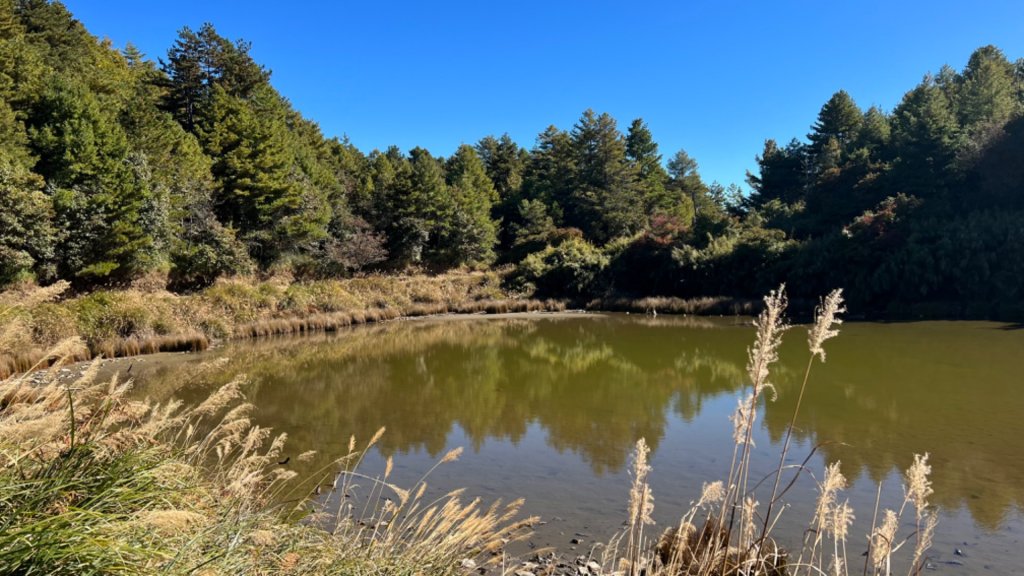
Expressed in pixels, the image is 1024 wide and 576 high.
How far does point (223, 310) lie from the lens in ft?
63.0

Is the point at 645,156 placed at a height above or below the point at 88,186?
above

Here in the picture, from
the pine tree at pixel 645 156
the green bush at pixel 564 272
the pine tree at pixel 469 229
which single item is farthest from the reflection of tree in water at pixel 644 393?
the pine tree at pixel 645 156

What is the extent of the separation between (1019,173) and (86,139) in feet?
114

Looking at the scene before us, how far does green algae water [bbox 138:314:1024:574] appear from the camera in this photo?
534 centimetres

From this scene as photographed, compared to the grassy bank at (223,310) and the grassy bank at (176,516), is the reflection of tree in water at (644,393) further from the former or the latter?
the grassy bank at (176,516)

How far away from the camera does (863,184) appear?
101ft

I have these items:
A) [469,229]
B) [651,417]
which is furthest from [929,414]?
[469,229]

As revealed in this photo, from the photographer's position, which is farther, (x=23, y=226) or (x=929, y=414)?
(x=23, y=226)

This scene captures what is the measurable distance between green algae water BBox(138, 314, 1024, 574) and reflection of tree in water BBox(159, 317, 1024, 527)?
1.6 inches

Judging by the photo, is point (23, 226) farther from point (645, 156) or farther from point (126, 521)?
point (645, 156)

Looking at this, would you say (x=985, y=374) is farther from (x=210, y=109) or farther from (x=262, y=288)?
(x=210, y=109)

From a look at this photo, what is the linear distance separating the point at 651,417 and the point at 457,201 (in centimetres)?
2984

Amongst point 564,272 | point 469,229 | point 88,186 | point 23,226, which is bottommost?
point 564,272

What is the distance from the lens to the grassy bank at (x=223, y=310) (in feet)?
42.0
